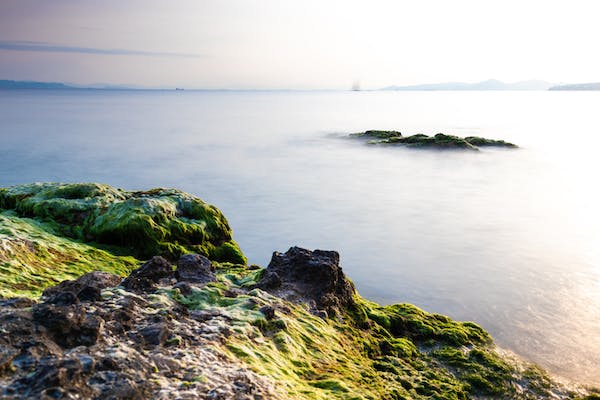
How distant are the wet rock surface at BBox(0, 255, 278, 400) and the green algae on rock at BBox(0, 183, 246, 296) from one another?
3082 mm

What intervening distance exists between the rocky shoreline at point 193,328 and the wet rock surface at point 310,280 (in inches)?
0.9

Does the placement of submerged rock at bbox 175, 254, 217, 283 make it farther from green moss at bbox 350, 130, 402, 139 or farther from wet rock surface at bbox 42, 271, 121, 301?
green moss at bbox 350, 130, 402, 139

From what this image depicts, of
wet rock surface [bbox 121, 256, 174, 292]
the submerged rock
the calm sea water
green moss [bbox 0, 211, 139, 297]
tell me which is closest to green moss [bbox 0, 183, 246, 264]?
green moss [bbox 0, 211, 139, 297]

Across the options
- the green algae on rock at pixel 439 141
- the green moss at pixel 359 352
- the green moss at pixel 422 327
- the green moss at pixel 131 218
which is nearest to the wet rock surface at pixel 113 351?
the green moss at pixel 359 352

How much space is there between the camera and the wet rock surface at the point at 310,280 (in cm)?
707

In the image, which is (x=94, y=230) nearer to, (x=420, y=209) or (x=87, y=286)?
(x=87, y=286)

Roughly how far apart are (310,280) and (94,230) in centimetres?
566

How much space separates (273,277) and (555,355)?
5758 mm

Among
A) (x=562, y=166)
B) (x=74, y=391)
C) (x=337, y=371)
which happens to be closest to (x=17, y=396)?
(x=74, y=391)

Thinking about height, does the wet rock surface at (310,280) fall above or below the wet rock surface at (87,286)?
below

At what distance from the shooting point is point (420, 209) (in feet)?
75.6

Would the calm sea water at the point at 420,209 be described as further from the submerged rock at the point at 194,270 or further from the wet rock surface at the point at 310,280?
the submerged rock at the point at 194,270

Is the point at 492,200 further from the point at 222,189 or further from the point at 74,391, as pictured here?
the point at 74,391

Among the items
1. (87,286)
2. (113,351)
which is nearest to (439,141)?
(87,286)
